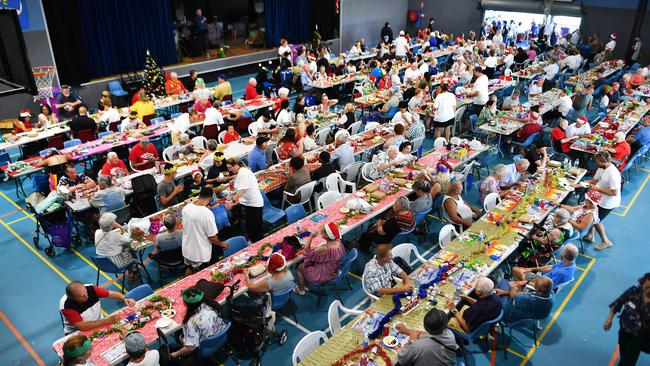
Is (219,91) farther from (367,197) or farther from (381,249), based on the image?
(381,249)

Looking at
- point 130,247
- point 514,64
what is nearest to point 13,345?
point 130,247

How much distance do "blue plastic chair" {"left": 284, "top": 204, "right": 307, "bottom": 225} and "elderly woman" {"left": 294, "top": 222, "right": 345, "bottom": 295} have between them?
1.23 m

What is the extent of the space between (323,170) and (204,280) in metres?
4.18

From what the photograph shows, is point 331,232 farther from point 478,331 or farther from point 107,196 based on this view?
point 107,196

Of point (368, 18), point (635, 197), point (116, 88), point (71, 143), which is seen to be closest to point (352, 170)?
point (71, 143)

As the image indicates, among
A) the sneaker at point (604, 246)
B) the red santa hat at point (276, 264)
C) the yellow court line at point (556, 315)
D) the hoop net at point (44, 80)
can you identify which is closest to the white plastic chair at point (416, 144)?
the sneaker at point (604, 246)

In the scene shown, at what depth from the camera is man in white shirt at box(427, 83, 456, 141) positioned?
13141 millimetres

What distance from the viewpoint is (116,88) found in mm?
18109

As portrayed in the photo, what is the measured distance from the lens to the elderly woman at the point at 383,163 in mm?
10539

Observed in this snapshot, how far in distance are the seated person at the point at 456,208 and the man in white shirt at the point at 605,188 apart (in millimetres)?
2852

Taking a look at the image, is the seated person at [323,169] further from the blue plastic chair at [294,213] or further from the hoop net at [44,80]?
the hoop net at [44,80]

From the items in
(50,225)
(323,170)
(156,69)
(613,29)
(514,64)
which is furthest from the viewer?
(613,29)

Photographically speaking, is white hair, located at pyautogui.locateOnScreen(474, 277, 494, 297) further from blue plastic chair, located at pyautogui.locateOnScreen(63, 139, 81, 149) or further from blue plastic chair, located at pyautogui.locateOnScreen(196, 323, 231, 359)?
blue plastic chair, located at pyautogui.locateOnScreen(63, 139, 81, 149)

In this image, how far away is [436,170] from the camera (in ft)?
33.2
